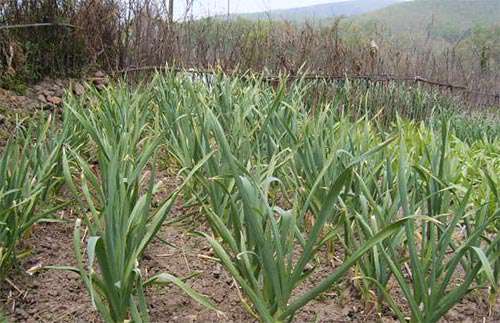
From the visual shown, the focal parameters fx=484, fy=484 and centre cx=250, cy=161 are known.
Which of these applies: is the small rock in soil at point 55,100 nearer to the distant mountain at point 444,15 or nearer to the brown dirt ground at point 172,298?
the brown dirt ground at point 172,298

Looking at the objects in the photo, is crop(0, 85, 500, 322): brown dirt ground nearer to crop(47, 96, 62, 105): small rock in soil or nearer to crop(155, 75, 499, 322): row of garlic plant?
crop(155, 75, 499, 322): row of garlic plant

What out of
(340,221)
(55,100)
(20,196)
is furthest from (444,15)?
(20,196)

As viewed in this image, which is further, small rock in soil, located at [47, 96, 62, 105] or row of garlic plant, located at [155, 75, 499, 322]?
small rock in soil, located at [47, 96, 62, 105]

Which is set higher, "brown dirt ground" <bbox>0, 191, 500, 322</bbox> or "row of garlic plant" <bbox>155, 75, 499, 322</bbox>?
"row of garlic plant" <bbox>155, 75, 499, 322</bbox>

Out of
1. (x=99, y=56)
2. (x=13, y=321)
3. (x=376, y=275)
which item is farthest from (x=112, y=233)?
(x=99, y=56)

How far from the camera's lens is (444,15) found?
3184 centimetres

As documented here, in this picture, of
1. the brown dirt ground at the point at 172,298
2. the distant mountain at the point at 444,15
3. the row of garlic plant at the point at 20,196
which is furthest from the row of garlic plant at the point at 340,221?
the distant mountain at the point at 444,15

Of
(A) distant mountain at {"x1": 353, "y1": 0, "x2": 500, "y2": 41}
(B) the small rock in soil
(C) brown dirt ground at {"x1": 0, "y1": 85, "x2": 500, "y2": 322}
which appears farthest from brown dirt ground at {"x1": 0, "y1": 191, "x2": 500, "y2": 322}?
(A) distant mountain at {"x1": 353, "y1": 0, "x2": 500, "y2": 41}

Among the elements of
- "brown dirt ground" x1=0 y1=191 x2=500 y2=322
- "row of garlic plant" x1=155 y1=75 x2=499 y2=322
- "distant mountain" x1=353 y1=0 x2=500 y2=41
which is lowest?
"brown dirt ground" x1=0 y1=191 x2=500 y2=322

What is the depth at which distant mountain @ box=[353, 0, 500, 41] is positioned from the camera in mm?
27391

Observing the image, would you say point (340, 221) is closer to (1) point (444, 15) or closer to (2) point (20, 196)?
(2) point (20, 196)

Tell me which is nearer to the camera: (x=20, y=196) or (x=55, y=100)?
(x=20, y=196)

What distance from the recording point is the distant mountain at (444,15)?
27.4 metres

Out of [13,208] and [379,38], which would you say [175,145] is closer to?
[13,208]
